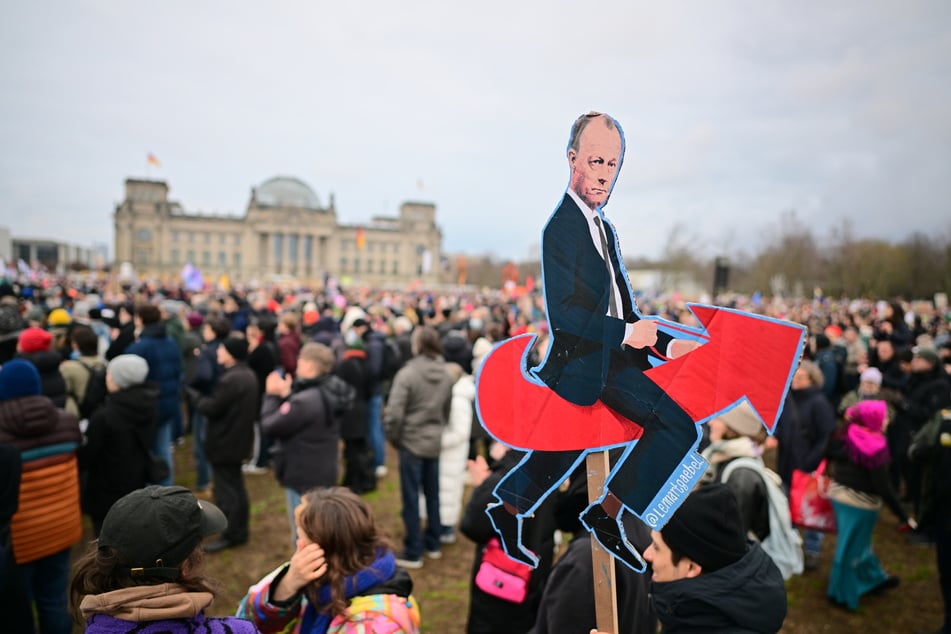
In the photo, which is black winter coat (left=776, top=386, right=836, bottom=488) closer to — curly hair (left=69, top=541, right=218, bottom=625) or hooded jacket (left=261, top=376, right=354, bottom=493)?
hooded jacket (left=261, top=376, right=354, bottom=493)

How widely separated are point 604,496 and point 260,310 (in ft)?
32.1

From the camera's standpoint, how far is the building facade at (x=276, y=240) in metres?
73.8

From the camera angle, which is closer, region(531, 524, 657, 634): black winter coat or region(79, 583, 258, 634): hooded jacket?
region(79, 583, 258, 634): hooded jacket

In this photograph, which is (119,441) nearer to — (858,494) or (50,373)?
(50,373)

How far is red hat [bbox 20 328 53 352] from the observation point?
390 centimetres

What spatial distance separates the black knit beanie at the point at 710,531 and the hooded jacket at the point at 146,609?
4.83ft

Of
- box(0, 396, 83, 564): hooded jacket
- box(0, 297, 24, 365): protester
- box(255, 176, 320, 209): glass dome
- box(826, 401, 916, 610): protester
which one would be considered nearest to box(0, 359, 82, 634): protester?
box(0, 396, 83, 564): hooded jacket

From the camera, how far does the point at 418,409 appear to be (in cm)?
452

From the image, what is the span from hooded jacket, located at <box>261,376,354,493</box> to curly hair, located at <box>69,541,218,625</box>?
98.0 inches

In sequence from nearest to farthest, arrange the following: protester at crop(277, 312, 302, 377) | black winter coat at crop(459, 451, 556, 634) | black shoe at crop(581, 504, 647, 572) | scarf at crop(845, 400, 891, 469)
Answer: black shoe at crop(581, 504, 647, 572) → black winter coat at crop(459, 451, 556, 634) → scarf at crop(845, 400, 891, 469) → protester at crop(277, 312, 302, 377)

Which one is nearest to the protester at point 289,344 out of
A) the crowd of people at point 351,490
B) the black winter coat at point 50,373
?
the crowd of people at point 351,490

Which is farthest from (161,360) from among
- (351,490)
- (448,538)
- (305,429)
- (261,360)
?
(448,538)

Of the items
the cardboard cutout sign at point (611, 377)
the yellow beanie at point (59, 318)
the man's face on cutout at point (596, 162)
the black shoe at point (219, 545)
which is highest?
the man's face on cutout at point (596, 162)

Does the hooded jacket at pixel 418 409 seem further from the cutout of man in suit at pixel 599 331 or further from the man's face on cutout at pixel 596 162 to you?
the man's face on cutout at pixel 596 162
